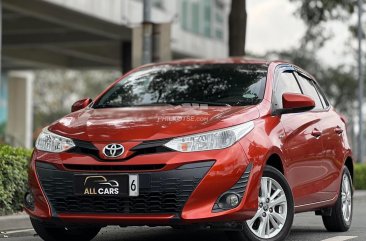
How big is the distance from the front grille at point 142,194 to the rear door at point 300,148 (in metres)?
1.21

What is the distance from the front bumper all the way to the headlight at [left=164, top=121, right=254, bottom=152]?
59 millimetres

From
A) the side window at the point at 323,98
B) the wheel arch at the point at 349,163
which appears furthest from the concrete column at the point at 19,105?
the side window at the point at 323,98

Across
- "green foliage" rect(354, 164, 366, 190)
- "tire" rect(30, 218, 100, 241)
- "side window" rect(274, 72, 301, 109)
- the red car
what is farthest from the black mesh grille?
"green foliage" rect(354, 164, 366, 190)

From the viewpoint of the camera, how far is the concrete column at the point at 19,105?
45875 millimetres

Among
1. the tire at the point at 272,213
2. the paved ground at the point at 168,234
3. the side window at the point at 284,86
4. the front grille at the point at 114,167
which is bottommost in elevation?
the paved ground at the point at 168,234

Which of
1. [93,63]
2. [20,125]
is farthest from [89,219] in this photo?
[20,125]

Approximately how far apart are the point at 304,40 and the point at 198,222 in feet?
60.2

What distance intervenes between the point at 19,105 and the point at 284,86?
130ft

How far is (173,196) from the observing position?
651 cm

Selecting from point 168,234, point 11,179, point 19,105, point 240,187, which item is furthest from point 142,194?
point 19,105

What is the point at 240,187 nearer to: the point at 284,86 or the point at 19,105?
the point at 284,86

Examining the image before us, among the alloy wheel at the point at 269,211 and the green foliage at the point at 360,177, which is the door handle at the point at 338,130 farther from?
the green foliage at the point at 360,177

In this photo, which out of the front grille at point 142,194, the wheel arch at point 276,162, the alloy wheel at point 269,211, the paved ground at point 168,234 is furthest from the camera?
the paved ground at point 168,234

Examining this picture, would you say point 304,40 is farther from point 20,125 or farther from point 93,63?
point 20,125
